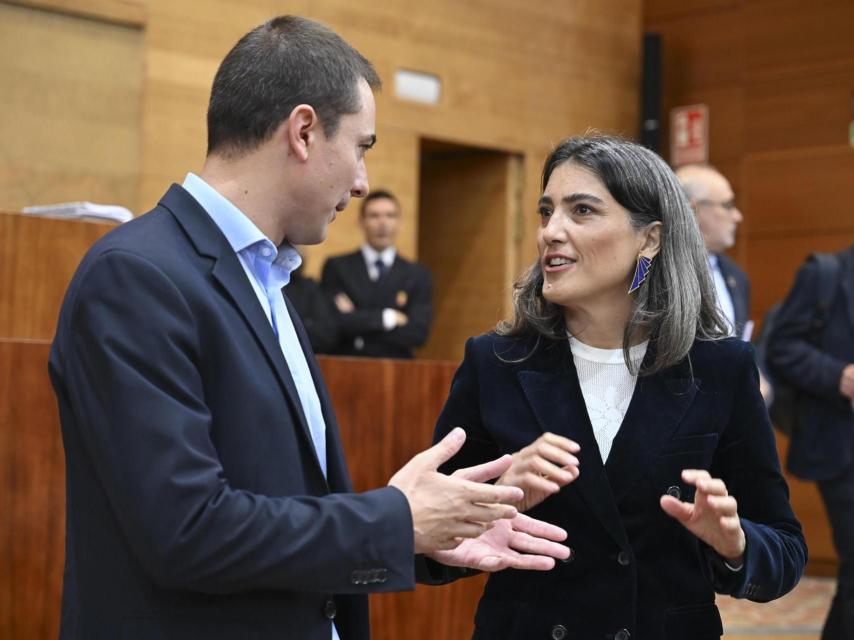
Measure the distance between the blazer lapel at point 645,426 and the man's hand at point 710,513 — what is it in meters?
0.20

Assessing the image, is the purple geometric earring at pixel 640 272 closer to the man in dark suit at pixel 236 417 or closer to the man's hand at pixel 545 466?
the man's hand at pixel 545 466

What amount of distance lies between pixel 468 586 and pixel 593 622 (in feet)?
7.39

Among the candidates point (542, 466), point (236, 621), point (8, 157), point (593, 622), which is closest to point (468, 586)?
point (593, 622)

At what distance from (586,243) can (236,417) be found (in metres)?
0.99

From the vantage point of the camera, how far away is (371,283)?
276 inches

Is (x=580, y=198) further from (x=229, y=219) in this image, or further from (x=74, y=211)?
(x=74, y=211)

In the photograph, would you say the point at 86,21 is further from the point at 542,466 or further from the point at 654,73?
the point at 542,466

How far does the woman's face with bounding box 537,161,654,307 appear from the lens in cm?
243

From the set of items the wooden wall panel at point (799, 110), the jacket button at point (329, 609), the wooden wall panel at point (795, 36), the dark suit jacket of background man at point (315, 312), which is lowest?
the jacket button at point (329, 609)

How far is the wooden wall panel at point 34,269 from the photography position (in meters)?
3.70

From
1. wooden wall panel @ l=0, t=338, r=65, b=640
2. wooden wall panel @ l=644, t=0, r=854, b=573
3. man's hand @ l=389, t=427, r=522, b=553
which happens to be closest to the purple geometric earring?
man's hand @ l=389, t=427, r=522, b=553

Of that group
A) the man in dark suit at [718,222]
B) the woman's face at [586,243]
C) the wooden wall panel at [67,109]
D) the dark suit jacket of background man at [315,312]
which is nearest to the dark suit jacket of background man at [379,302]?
the dark suit jacket of background man at [315,312]

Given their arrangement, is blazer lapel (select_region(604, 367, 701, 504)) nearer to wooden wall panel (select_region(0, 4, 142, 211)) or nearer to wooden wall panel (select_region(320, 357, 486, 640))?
wooden wall panel (select_region(320, 357, 486, 640))

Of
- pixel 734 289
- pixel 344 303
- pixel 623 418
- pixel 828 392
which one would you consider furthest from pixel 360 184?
pixel 344 303
